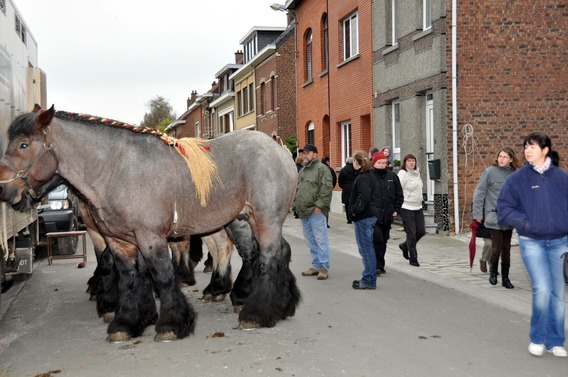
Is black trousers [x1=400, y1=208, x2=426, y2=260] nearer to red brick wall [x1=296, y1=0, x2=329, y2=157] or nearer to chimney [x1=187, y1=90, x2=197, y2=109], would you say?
red brick wall [x1=296, y1=0, x2=329, y2=157]

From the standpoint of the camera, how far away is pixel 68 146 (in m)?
6.11

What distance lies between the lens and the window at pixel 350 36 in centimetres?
2217

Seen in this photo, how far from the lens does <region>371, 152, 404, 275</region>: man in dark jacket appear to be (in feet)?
30.4

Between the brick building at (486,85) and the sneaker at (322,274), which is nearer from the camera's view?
the sneaker at (322,274)

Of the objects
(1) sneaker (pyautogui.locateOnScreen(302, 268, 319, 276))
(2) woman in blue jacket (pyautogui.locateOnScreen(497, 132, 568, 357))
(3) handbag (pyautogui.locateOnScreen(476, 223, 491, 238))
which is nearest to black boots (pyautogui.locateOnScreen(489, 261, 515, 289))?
(3) handbag (pyautogui.locateOnScreen(476, 223, 491, 238))

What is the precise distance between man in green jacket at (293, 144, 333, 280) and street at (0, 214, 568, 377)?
25.9 inches

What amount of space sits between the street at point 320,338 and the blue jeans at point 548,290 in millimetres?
232

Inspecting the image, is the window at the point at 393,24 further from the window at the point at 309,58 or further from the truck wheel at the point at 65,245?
the truck wheel at the point at 65,245

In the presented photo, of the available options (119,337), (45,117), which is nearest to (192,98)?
(45,117)

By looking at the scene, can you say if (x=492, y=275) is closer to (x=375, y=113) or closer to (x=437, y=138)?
(x=437, y=138)

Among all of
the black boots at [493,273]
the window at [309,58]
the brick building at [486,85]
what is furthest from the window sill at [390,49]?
the black boots at [493,273]

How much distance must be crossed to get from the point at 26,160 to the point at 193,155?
4.95 ft

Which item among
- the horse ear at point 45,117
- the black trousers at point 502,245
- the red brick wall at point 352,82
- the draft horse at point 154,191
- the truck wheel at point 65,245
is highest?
the red brick wall at point 352,82

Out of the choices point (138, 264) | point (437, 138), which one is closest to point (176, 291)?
point (138, 264)
